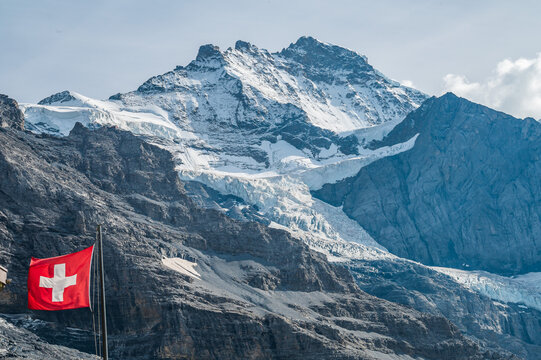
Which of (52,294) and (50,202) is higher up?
(50,202)

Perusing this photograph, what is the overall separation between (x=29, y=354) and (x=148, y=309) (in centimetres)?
3397

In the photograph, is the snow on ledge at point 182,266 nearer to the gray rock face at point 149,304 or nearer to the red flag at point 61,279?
the gray rock face at point 149,304

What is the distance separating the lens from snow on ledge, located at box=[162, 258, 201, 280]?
7569 inches

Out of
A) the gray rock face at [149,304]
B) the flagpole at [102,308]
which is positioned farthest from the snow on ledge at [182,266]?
the flagpole at [102,308]

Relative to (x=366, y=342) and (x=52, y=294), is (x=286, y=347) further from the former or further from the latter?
(x=52, y=294)

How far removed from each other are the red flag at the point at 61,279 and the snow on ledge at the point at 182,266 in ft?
448

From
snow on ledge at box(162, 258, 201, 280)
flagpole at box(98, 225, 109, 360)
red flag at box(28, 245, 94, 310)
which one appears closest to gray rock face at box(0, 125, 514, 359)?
snow on ledge at box(162, 258, 201, 280)

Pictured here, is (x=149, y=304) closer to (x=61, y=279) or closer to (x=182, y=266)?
(x=182, y=266)

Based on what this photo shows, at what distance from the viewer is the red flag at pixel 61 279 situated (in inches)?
2083

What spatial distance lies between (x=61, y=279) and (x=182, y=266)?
143505mm

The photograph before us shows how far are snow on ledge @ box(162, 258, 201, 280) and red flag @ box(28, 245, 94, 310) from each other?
5379 inches

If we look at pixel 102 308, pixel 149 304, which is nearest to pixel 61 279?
pixel 102 308

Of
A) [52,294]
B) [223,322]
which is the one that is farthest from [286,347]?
[52,294]

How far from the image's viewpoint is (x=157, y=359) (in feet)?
527
